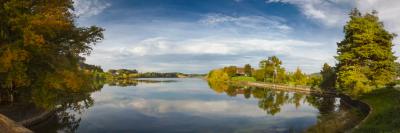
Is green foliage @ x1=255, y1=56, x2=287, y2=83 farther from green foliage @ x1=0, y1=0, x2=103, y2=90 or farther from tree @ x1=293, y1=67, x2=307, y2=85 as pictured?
green foliage @ x1=0, y1=0, x2=103, y2=90

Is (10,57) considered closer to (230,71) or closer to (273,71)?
(273,71)

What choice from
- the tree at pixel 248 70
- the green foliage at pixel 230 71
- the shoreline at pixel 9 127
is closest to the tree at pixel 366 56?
the shoreline at pixel 9 127

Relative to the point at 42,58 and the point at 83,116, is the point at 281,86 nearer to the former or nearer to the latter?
the point at 83,116

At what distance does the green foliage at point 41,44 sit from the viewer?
879 inches

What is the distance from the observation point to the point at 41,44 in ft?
76.4

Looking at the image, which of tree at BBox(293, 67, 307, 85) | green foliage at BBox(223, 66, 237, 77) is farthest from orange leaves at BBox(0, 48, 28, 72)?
green foliage at BBox(223, 66, 237, 77)

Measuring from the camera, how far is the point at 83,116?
116ft

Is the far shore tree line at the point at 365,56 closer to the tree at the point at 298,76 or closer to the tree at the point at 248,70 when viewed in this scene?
the tree at the point at 298,76

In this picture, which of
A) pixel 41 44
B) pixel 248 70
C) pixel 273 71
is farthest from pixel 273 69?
pixel 41 44

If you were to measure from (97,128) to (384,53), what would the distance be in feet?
127

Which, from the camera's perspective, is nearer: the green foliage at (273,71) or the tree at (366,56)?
the tree at (366,56)

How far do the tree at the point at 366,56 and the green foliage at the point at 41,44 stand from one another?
34.1m

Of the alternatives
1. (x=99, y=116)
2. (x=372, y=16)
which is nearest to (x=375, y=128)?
(x=99, y=116)

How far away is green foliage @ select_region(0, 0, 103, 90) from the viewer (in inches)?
879
